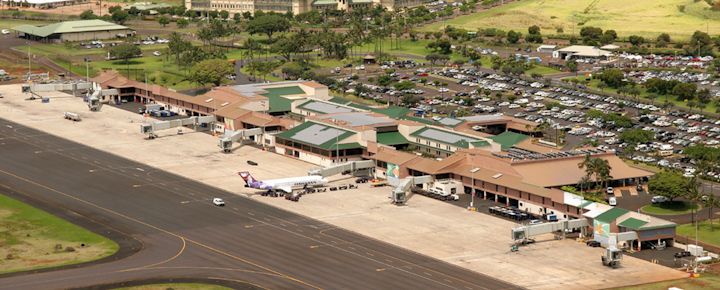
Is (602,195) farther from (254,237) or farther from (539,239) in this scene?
(254,237)

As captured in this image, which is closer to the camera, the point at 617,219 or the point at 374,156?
the point at 617,219

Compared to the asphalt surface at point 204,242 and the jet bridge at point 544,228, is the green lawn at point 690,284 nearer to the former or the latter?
the asphalt surface at point 204,242

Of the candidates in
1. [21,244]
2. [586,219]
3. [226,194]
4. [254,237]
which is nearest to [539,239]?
[586,219]

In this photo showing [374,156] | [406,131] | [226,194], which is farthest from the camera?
[406,131]

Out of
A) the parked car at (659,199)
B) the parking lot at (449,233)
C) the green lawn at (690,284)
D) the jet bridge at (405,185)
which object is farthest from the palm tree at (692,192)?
the jet bridge at (405,185)

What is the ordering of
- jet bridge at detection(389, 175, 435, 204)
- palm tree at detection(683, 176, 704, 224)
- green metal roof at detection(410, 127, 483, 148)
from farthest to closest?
green metal roof at detection(410, 127, 483, 148) < jet bridge at detection(389, 175, 435, 204) < palm tree at detection(683, 176, 704, 224)

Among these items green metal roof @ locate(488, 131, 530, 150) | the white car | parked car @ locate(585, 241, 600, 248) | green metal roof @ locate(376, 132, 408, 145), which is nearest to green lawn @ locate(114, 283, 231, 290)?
the white car

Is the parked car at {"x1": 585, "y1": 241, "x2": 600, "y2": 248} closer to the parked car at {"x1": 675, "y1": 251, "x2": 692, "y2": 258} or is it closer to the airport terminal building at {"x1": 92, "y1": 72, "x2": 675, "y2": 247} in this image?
the airport terminal building at {"x1": 92, "y1": 72, "x2": 675, "y2": 247}
